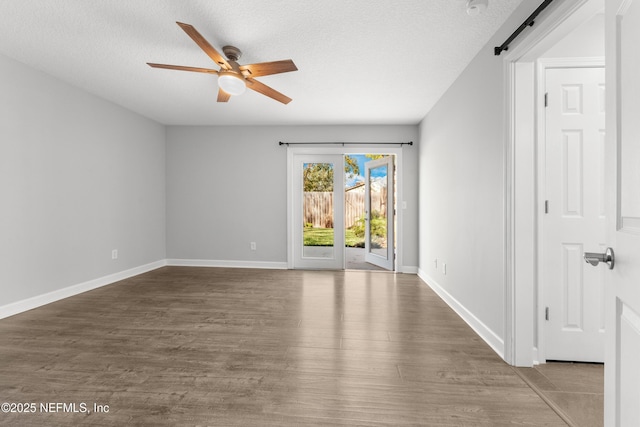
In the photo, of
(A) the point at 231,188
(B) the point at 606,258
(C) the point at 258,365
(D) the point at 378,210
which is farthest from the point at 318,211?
(B) the point at 606,258

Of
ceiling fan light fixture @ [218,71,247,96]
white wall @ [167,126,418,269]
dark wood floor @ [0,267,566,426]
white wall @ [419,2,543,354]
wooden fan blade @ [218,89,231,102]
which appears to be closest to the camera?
dark wood floor @ [0,267,566,426]

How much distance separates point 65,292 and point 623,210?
15.8 feet

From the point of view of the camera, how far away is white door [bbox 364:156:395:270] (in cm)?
533

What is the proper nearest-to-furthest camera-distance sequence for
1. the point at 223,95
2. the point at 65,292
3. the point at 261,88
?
1. the point at 261,88
2. the point at 223,95
3. the point at 65,292

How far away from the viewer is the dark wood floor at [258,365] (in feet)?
5.13

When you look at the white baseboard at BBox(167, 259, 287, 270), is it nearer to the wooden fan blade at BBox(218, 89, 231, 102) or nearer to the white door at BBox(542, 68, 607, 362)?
the wooden fan blade at BBox(218, 89, 231, 102)

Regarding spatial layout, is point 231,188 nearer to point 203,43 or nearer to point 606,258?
point 203,43

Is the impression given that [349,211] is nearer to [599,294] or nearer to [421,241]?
[421,241]

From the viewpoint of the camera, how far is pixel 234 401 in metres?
1.65

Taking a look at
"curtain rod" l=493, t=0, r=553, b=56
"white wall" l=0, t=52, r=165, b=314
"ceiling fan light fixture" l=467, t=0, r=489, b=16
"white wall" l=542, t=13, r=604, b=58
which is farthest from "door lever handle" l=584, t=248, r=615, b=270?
"white wall" l=0, t=52, r=165, b=314

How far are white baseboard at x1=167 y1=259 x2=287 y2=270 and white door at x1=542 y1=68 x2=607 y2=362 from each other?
390 centimetres

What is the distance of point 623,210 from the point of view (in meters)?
0.91

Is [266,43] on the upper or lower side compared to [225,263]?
upper

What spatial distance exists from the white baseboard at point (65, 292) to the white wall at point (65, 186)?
48 millimetres
